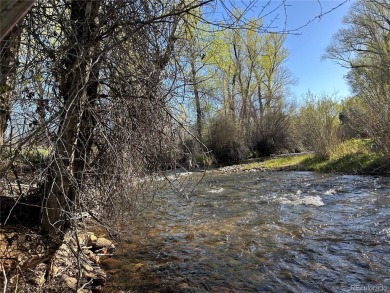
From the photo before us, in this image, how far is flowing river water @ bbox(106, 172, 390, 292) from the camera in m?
4.14

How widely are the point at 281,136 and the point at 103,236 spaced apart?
20458mm

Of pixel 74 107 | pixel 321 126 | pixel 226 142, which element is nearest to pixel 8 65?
pixel 74 107

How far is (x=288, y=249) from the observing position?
5.21 metres

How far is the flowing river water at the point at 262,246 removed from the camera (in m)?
4.14

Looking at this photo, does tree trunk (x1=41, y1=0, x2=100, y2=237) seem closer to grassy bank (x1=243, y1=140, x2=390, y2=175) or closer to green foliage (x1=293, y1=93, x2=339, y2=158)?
grassy bank (x1=243, y1=140, x2=390, y2=175)

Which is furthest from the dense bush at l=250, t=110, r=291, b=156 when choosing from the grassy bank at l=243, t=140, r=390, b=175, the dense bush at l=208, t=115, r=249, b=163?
the grassy bank at l=243, t=140, r=390, b=175

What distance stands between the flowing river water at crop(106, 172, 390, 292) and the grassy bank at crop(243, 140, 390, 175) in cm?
300

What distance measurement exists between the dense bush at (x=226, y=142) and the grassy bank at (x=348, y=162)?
478 cm

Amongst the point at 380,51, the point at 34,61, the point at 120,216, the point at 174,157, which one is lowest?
the point at 120,216

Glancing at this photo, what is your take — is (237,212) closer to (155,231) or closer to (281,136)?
(155,231)

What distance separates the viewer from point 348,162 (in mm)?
13648

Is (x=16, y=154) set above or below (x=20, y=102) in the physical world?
below

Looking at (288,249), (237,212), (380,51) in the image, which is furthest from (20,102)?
(380,51)

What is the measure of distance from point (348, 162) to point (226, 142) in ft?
31.3
